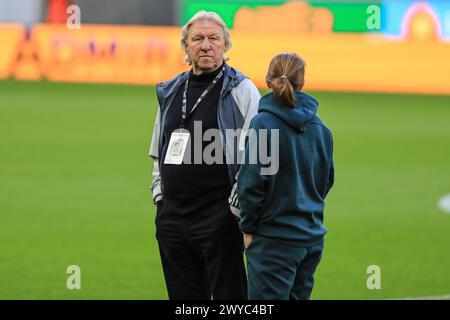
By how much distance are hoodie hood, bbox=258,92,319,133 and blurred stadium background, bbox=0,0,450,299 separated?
2.85m

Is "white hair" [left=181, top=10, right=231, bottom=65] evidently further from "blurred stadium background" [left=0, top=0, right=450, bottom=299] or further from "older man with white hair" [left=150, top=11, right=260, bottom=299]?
"blurred stadium background" [left=0, top=0, right=450, bottom=299]

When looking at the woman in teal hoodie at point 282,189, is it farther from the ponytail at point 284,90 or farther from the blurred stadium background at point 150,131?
the blurred stadium background at point 150,131

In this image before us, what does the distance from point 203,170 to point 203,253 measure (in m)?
0.45

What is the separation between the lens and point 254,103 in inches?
207

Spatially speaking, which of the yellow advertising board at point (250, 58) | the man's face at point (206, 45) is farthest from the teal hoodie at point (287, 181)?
the yellow advertising board at point (250, 58)

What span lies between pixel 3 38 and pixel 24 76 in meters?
1.07

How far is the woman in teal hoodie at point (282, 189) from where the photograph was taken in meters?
4.89

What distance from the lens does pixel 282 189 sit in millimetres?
4949

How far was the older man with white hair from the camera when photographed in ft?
17.1

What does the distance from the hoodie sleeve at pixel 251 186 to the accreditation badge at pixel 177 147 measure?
0.47 metres

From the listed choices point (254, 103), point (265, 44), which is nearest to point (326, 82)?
point (265, 44)

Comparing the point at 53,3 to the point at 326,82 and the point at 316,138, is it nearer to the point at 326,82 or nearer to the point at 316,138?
the point at 326,82

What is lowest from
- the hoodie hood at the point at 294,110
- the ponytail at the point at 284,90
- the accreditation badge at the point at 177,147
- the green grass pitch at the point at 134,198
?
the green grass pitch at the point at 134,198

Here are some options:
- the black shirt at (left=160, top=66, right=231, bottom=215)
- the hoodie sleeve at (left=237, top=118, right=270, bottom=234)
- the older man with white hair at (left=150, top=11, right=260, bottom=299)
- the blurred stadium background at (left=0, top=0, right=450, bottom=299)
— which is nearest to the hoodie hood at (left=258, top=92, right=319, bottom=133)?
the hoodie sleeve at (left=237, top=118, right=270, bottom=234)
